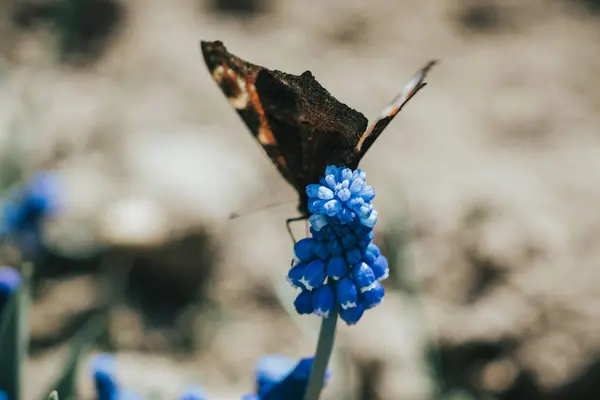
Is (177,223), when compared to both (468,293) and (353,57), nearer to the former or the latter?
(468,293)

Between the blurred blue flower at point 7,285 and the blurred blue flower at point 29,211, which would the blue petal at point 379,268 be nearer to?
the blurred blue flower at point 7,285

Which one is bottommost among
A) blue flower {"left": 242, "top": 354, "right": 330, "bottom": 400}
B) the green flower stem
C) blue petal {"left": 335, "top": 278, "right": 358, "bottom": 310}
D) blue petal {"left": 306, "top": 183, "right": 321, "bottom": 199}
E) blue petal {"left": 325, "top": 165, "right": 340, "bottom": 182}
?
blue flower {"left": 242, "top": 354, "right": 330, "bottom": 400}

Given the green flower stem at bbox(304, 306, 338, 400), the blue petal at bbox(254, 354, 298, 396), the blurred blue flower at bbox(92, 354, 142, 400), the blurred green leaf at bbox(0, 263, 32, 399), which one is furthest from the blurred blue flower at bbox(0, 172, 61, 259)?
the green flower stem at bbox(304, 306, 338, 400)

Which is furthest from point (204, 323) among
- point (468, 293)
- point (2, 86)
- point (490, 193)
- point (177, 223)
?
point (2, 86)

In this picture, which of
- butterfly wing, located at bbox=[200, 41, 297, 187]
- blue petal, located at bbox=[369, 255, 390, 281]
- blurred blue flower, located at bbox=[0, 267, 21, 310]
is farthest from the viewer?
blurred blue flower, located at bbox=[0, 267, 21, 310]

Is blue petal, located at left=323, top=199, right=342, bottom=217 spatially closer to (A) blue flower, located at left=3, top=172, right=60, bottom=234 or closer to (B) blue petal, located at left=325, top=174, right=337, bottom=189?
(B) blue petal, located at left=325, top=174, right=337, bottom=189

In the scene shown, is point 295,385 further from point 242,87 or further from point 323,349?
point 242,87

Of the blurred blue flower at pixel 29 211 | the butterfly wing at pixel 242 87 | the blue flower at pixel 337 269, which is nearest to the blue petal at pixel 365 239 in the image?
the blue flower at pixel 337 269
